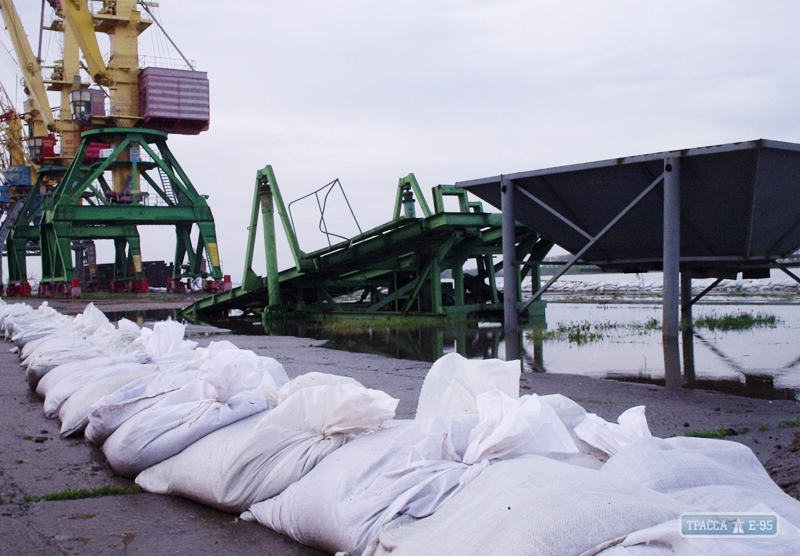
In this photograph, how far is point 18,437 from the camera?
4.08m

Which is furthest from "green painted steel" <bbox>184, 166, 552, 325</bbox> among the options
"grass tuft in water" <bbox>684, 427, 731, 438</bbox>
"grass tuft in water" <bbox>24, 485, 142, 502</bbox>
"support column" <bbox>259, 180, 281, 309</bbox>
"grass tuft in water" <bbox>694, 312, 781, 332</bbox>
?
"grass tuft in water" <bbox>24, 485, 142, 502</bbox>

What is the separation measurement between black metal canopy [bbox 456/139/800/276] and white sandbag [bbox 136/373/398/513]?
4.63 m

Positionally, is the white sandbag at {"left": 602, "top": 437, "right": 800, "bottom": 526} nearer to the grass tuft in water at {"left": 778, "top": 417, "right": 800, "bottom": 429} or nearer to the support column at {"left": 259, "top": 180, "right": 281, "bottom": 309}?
the grass tuft in water at {"left": 778, "top": 417, "right": 800, "bottom": 429}

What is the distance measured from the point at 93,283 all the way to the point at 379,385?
34556 millimetres

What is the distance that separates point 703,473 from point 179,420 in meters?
2.08

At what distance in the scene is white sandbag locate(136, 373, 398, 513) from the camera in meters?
2.73

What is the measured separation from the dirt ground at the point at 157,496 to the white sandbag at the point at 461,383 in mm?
644

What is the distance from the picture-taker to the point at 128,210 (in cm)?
2638

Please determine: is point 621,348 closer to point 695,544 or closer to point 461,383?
point 461,383

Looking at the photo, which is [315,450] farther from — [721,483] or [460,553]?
[721,483]

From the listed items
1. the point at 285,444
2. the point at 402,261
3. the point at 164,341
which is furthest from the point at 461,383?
the point at 402,261

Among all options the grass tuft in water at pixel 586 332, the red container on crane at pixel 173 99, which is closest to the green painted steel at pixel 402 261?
the grass tuft in water at pixel 586 332

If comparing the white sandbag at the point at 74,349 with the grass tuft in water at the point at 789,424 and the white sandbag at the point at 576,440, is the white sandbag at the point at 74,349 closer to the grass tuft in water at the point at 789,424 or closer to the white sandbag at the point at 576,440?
the white sandbag at the point at 576,440

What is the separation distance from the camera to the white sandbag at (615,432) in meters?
2.42
